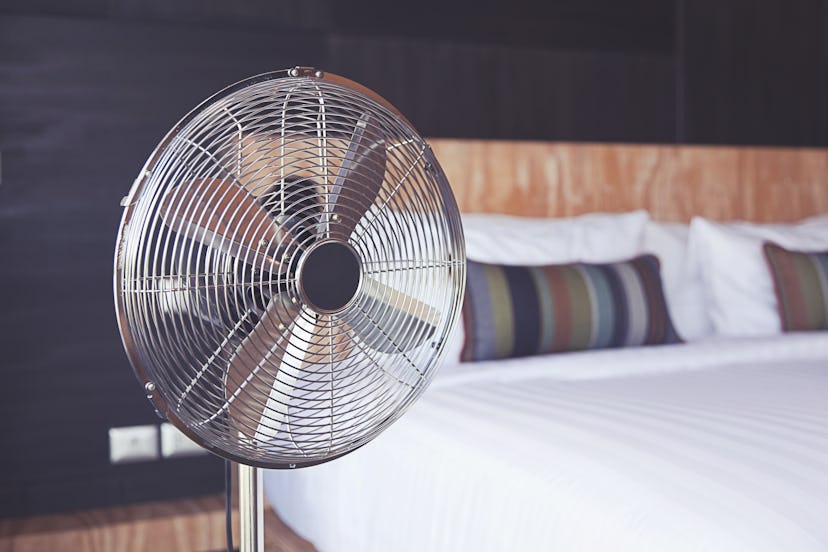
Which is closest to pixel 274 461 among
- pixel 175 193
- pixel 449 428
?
pixel 175 193

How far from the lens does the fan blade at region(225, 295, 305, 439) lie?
1.13m

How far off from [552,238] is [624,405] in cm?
96

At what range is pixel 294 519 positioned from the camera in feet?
6.43

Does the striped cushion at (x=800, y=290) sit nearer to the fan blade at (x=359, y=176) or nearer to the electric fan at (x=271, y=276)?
the electric fan at (x=271, y=276)

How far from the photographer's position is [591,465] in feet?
4.26

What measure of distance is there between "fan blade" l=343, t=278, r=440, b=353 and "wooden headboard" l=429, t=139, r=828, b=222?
60.3 inches

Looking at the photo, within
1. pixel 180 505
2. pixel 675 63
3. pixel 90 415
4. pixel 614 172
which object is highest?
pixel 675 63

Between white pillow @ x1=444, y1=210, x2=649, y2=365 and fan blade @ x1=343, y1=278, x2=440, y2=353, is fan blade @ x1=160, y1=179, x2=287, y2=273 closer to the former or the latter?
fan blade @ x1=343, y1=278, x2=440, y2=353

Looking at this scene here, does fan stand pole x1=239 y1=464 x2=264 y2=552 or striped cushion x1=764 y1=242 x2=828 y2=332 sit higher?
striped cushion x1=764 y1=242 x2=828 y2=332

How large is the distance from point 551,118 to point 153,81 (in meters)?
1.31

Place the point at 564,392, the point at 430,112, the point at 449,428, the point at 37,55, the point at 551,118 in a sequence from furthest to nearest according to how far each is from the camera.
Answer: the point at 551,118, the point at 430,112, the point at 37,55, the point at 564,392, the point at 449,428

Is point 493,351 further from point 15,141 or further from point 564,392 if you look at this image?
point 15,141

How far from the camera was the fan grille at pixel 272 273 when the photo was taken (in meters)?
1.05

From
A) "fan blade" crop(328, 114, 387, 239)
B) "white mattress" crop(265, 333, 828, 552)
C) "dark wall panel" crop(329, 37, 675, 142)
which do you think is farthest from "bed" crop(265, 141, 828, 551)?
"fan blade" crop(328, 114, 387, 239)
